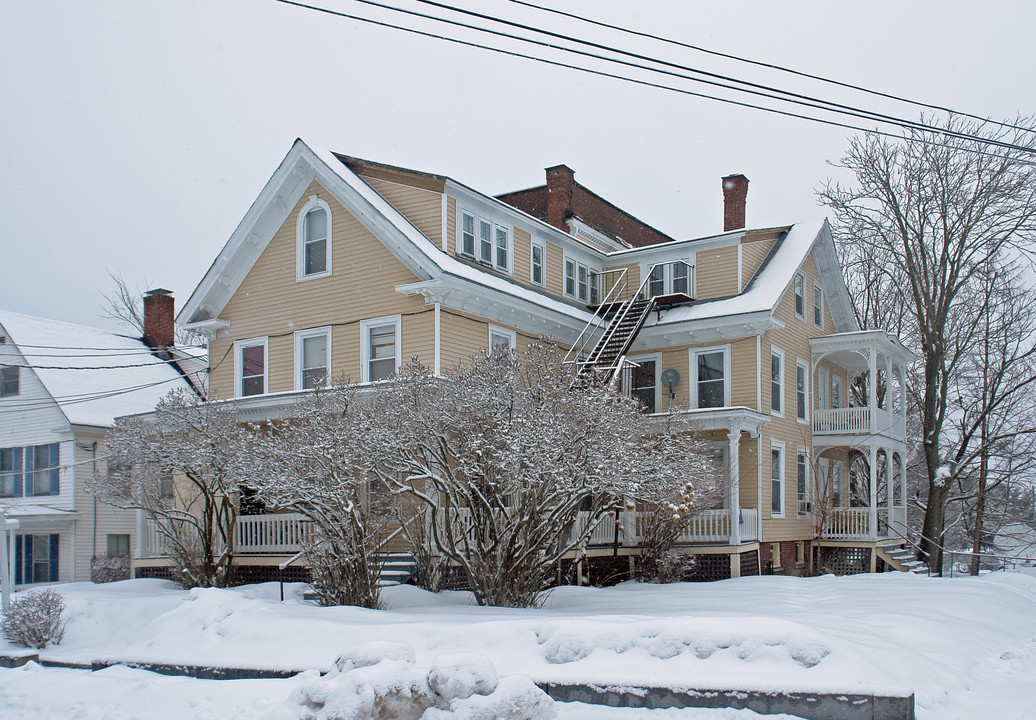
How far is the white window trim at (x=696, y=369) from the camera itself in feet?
72.9

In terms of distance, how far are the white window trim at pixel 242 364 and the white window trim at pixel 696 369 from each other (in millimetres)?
10018

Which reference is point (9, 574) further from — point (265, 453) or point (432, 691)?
point (432, 691)

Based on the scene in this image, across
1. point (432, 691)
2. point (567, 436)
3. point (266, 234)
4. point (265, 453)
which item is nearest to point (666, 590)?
point (567, 436)

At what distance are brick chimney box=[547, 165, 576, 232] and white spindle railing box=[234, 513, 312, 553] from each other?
12398 millimetres

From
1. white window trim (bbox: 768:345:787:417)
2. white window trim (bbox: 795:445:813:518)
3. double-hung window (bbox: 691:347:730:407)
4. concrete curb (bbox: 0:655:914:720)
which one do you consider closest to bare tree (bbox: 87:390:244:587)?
concrete curb (bbox: 0:655:914:720)

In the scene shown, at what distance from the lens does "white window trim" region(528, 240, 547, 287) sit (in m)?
22.7

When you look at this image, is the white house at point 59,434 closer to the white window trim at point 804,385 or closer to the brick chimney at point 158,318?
the brick chimney at point 158,318

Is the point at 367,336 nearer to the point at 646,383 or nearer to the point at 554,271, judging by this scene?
the point at 554,271

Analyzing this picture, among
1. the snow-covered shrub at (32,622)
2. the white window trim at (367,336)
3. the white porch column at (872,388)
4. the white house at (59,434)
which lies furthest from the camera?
the white house at (59,434)

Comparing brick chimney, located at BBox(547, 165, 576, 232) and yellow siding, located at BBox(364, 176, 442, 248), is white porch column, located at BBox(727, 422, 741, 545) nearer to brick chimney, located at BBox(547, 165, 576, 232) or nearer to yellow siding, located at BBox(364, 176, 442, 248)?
yellow siding, located at BBox(364, 176, 442, 248)

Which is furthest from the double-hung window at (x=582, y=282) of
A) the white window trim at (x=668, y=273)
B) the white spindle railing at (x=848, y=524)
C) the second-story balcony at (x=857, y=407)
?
the white spindle railing at (x=848, y=524)

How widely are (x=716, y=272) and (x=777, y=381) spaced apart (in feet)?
10.6

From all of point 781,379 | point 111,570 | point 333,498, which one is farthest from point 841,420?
point 111,570

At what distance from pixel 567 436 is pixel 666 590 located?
523 cm
